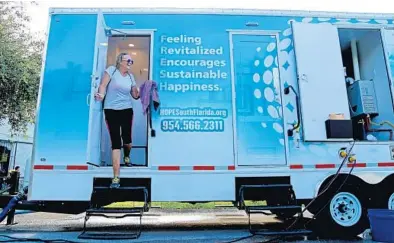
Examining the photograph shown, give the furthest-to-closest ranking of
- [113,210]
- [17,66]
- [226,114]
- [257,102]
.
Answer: [17,66]
[257,102]
[226,114]
[113,210]

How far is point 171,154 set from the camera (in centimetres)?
436

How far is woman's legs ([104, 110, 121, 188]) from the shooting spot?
4203 millimetres

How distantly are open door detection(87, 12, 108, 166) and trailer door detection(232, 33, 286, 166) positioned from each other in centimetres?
191

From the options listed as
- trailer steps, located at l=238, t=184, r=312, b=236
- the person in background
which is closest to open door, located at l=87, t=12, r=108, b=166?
the person in background

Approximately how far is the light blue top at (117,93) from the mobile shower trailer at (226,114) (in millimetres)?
163

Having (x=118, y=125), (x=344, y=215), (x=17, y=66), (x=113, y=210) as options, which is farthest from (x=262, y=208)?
(x=17, y=66)

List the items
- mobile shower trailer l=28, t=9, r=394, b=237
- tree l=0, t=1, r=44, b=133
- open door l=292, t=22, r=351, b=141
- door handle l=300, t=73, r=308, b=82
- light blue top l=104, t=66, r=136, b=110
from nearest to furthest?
mobile shower trailer l=28, t=9, r=394, b=237 < light blue top l=104, t=66, r=136, b=110 < open door l=292, t=22, r=351, b=141 < door handle l=300, t=73, r=308, b=82 < tree l=0, t=1, r=44, b=133

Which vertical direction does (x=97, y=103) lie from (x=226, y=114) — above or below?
above

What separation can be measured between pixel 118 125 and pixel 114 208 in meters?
1.12

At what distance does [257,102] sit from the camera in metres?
4.61

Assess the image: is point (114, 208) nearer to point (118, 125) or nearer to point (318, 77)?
point (118, 125)

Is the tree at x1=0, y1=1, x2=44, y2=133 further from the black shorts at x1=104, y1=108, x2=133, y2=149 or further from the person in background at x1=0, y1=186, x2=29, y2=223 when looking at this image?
the black shorts at x1=104, y1=108, x2=133, y2=149

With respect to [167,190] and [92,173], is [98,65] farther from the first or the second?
[167,190]

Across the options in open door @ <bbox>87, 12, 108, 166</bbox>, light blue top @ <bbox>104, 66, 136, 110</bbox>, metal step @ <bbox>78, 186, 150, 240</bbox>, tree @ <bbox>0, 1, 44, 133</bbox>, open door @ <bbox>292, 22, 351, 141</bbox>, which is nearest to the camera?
metal step @ <bbox>78, 186, 150, 240</bbox>
